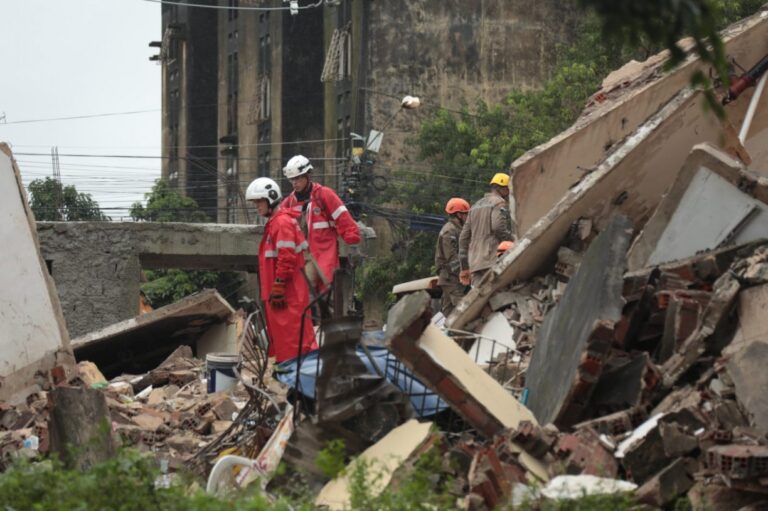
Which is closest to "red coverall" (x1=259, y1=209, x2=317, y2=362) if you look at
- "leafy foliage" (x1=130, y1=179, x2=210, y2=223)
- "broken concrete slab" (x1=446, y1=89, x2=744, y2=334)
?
"broken concrete slab" (x1=446, y1=89, x2=744, y2=334)

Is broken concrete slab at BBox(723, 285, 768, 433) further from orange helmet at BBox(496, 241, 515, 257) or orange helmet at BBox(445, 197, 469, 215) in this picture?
orange helmet at BBox(445, 197, 469, 215)

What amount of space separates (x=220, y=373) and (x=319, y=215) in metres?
1.45

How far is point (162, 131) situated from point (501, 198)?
186 feet

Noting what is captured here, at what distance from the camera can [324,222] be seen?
1093 cm

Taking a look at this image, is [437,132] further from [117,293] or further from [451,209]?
[451,209]

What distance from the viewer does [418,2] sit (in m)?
43.7

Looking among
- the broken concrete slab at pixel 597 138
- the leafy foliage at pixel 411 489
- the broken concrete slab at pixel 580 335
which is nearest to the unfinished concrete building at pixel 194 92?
the broken concrete slab at pixel 597 138

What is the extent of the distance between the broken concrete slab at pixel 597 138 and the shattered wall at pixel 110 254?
781 cm

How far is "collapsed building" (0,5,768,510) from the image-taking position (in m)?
6.14

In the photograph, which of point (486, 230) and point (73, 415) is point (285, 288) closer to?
point (73, 415)

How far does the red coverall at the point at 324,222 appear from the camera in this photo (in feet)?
35.6

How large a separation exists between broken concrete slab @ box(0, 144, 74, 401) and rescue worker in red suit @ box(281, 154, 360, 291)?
6.69 feet

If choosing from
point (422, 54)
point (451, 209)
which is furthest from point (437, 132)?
point (451, 209)

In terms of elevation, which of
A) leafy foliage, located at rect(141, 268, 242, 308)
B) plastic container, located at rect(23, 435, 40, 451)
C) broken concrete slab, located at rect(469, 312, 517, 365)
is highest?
broken concrete slab, located at rect(469, 312, 517, 365)
